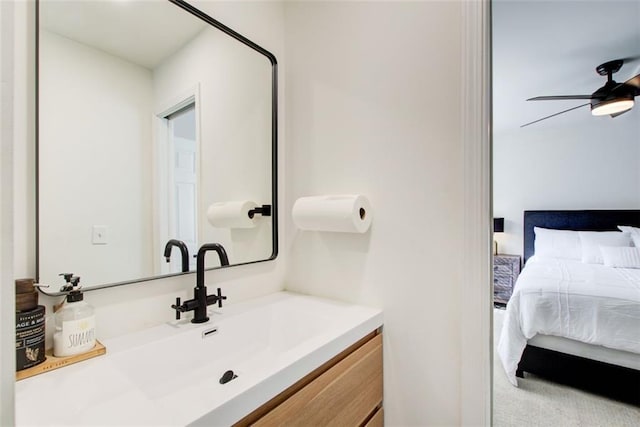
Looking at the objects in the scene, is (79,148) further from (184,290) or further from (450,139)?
(450,139)

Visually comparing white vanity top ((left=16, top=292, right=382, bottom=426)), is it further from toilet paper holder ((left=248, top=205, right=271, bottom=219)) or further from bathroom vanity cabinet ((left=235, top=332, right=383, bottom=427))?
toilet paper holder ((left=248, top=205, right=271, bottom=219))

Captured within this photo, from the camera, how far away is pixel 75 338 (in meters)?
0.72

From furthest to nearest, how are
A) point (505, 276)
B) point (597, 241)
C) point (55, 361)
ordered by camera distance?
point (505, 276), point (597, 241), point (55, 361)

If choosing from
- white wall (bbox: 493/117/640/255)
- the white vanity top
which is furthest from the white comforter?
the white vanity top

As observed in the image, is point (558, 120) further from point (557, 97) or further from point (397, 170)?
point (397, 170)

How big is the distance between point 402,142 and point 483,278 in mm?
545

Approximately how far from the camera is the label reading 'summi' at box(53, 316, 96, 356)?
71 cm

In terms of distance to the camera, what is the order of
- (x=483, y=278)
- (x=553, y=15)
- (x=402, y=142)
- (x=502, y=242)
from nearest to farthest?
(x=483, y=278) < (x=402, y=142) < (x=553, y=15) < (x=502, y=242)

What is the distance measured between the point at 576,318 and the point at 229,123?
1855mm

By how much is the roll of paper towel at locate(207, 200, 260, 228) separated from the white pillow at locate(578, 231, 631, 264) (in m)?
1.37

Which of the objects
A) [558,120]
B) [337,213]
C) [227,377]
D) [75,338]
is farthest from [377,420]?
[558,120]

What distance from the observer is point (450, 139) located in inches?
39.0

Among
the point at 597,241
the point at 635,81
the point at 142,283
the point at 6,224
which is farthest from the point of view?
the point at 597,241

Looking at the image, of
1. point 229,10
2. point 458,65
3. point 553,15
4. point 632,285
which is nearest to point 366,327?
point 458,65
